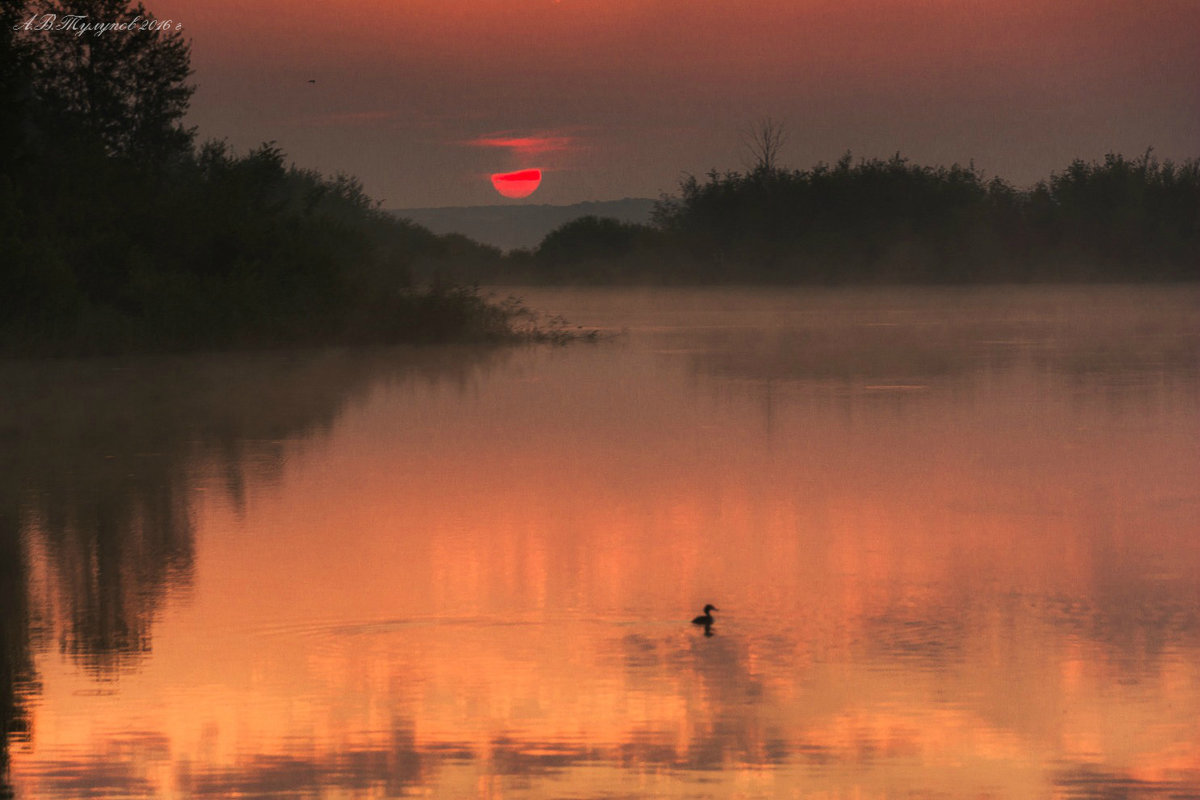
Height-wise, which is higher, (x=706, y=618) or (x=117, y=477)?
(x=117, y=477)

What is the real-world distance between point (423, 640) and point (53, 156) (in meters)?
30.1

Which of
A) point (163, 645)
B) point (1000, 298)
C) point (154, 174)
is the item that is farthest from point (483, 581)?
point (1000, 298)

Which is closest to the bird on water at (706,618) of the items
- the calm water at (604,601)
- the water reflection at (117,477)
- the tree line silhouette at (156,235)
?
the calm water at (604,601)

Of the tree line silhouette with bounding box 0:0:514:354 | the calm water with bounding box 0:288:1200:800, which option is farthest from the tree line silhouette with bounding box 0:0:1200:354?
the calm water with bounding box 0:288:1200:800

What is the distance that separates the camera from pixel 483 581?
942cm

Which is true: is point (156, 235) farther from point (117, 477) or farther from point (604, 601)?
point (604, 601)

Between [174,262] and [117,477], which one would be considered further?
[174,262]

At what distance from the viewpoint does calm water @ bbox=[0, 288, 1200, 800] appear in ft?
20.0

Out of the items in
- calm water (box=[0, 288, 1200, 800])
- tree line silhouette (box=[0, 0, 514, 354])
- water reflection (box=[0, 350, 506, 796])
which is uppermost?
tree line silhouette (box=[0, 0, 514, 354])

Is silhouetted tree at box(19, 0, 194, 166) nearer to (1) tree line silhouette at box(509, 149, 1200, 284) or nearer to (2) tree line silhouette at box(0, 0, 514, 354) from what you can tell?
(2) tree line silhouette at box(0, 0, 514, 354)

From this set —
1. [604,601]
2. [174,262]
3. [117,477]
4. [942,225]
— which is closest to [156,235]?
[174,262]

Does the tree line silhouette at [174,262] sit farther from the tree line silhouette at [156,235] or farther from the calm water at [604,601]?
the calm water at [604,601]

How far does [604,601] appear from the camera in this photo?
8805mm

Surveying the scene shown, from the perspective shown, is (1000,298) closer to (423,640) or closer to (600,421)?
(600,421)
